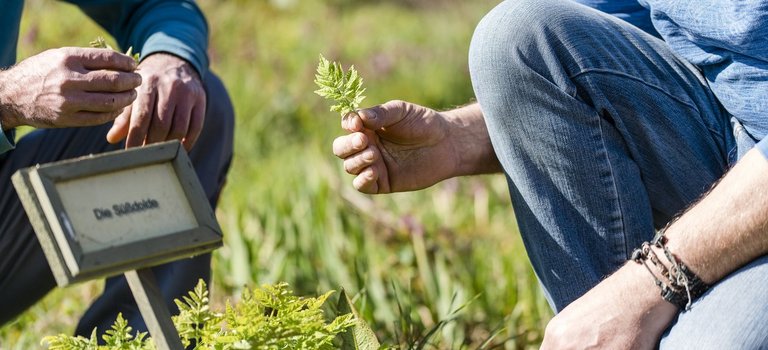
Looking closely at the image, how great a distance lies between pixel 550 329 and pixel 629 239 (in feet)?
0.83

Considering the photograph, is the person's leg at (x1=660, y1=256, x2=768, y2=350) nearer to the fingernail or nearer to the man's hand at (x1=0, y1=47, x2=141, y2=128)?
the fingernail

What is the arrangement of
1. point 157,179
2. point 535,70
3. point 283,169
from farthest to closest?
point 283,169 < point 535,70 < point 157,179

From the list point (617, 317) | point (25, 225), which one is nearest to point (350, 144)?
point (617, 317)

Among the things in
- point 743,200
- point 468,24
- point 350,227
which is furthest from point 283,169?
point 468,24

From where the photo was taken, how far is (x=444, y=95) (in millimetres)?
5660

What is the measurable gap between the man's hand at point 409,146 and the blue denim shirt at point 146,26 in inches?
19.1

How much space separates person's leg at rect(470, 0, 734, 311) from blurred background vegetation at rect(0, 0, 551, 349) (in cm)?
27

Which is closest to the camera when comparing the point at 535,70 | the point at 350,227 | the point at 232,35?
the point at 535,70

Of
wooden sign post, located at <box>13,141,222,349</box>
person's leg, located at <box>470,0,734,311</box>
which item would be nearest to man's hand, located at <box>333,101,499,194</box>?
person's leg, located at <box>470,0,734,311</box>

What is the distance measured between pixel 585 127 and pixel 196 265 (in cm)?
88

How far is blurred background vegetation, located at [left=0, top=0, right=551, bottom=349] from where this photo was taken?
2.40 meters

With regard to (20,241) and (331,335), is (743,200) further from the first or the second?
(20,241)

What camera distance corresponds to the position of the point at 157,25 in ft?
6.73

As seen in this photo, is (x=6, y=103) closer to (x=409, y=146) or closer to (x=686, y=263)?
(x=409, y=146)
